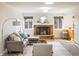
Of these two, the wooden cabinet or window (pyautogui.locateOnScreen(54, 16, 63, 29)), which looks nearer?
the wooden cabinet

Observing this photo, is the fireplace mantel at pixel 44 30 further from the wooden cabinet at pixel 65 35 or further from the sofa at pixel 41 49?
the sofa at pixel 41 49

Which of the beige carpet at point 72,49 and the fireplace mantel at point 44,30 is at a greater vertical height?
the fireplace mantel at point 44,30

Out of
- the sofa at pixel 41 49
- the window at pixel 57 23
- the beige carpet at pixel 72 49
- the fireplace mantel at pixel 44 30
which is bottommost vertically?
the beige carpet at pixel 72 49

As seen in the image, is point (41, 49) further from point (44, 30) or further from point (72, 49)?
point (44, 30)

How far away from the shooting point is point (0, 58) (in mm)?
2004

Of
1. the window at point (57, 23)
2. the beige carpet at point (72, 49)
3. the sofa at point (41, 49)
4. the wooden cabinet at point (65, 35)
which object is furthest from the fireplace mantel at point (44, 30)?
the sofa at point (41, 49)

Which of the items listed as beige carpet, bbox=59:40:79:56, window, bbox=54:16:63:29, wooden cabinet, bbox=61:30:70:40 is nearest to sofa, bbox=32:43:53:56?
beige carpet, bbox=59:40:79:56

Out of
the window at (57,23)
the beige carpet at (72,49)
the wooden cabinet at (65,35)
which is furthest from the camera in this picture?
the window at (57,23)

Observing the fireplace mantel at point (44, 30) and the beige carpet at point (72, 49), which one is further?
the fireplace mantel at point (44, 30)

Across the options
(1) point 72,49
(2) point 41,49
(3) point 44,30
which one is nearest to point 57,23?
(3) point 44,30

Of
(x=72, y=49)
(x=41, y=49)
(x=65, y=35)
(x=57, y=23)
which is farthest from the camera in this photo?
(x=57, y=23)

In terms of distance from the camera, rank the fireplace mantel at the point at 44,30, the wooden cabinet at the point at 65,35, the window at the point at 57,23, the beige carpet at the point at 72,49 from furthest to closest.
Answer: the window at the point at 57,23 → the fireplace mantel at the point at 44,30 → the wooden cabinet at the point at 65,35 → the beige carpet at the point at 72,49

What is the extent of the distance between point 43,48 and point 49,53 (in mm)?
291

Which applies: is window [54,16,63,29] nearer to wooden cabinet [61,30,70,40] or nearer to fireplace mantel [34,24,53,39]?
fireplace mantel [34,24,53,39]
